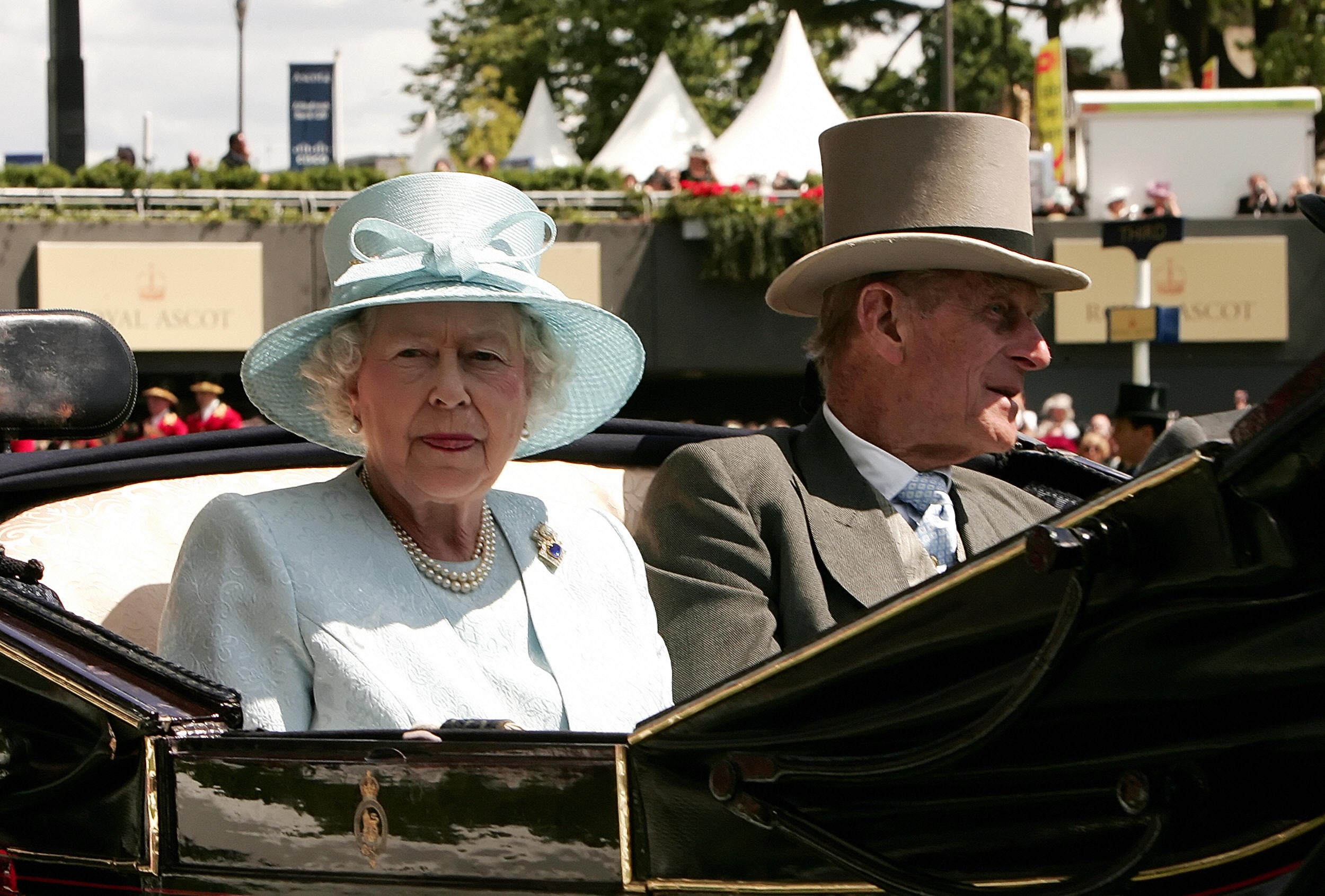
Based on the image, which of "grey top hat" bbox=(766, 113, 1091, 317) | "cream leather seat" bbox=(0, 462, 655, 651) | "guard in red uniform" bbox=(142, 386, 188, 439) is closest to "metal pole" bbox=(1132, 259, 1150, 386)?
"guard in red uniform" bbox=(142, 386, 188, 439)

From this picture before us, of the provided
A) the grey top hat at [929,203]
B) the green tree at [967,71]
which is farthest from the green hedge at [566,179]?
the grey top hat at [929,203]

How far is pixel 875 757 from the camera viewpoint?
4.17 ft

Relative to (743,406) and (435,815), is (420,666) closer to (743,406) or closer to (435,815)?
(435,815)

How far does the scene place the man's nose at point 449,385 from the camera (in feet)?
6.93

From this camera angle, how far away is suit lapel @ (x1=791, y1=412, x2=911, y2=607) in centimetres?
256

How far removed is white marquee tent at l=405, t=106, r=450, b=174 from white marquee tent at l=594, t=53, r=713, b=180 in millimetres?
2498

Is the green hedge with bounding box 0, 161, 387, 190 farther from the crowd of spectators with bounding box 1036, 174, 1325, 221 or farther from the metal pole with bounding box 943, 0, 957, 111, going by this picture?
the crowd of spectators with bounding box 1036, 174, 1325, 221

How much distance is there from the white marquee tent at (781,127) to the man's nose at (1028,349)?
15423 millimetres

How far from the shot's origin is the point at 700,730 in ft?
4.42

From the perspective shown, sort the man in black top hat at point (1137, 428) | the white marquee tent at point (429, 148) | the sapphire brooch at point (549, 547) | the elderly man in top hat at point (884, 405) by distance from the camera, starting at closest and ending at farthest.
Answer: the sapphire brooch at point (549, 547) < the elderly man in top hat at point (884, 405) < the man in black top hat at point (1137, 428) < the white marquee tent at point (429, 148)

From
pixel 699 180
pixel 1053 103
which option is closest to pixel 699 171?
pixel 699 180

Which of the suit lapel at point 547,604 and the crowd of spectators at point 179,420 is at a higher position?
the suit lapel at point 547,604

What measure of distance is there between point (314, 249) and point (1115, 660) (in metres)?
16.0

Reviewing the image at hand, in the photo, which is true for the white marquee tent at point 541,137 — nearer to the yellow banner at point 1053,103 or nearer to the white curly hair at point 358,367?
the yellow banner at point 1053,103
